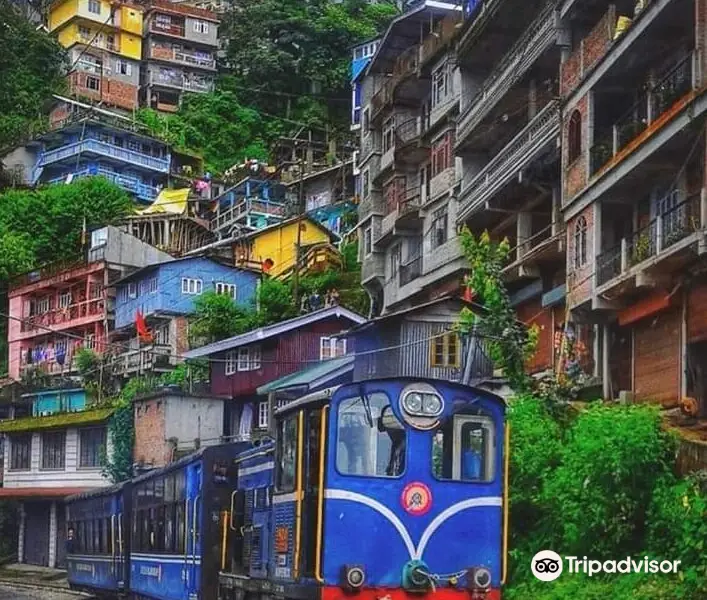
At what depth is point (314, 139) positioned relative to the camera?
6988cm

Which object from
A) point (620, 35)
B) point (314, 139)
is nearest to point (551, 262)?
point (620, 35)

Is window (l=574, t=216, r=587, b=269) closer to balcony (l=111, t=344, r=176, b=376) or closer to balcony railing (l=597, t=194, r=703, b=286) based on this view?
balcony railing (l=597, t=194, r=703, b=286)

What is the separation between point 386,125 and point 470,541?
29.0 metres

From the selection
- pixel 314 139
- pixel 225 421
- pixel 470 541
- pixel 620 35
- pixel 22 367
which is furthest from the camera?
pixel 314 139

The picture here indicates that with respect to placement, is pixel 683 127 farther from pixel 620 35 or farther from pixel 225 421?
pixel 225 421

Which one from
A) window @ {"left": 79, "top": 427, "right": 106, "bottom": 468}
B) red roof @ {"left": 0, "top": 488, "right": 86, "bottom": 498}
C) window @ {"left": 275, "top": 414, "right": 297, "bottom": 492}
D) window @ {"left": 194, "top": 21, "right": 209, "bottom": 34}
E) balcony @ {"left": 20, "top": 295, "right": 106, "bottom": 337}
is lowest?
red roof @ {"left": 0, "top": 488, "right": 86, "bottom": 498}

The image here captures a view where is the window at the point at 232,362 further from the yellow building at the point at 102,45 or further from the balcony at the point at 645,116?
the yellow building at the point at 102,45

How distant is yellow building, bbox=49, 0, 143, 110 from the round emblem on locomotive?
6086cm

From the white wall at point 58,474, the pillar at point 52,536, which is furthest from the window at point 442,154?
the pillar at point 52,536

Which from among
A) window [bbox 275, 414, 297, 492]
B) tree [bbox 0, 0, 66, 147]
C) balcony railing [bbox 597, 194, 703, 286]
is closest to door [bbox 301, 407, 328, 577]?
window [bbox 275, 414, 297, 492]

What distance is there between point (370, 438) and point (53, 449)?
34048 millimetres

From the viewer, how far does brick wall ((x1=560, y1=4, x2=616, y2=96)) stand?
2153 centimetres

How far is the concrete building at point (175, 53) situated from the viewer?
7481cm

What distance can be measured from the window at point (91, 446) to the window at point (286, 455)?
28.9 metres
